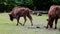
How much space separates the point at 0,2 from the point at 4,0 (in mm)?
597

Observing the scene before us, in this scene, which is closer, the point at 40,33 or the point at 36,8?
the point at 40,33

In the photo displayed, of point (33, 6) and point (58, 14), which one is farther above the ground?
point (58, 14)

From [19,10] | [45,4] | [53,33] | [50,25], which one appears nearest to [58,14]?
[50,25]

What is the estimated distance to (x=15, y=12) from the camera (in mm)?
17625

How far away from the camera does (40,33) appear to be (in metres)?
12.9

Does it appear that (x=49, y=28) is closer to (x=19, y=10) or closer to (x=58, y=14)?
(x=58, y=14)

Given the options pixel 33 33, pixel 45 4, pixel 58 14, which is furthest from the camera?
pixel 45 4

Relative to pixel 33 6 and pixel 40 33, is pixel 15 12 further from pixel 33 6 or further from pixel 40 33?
pixel 33 6

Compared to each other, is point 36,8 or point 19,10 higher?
point 19,10

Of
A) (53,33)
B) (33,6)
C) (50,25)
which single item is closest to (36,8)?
(33,6)

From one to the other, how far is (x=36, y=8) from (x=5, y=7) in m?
3.93

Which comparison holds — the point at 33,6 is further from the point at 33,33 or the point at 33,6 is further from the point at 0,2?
the point at 33,33

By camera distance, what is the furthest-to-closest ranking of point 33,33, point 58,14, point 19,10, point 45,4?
point 45,4 < point 19,10 < point 58,14 < point 33,33

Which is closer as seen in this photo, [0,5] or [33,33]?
[33,33]
